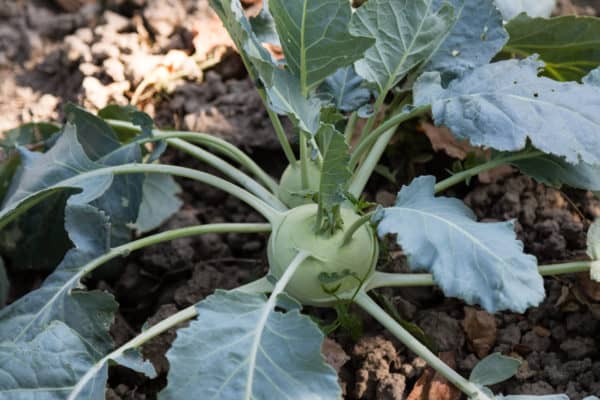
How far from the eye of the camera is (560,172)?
4.48 feet

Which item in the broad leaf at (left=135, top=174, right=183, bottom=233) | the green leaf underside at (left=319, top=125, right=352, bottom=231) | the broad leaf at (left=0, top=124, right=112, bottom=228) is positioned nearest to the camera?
the green leaf underside at (left=319, top=125, right=352, bottom=231)

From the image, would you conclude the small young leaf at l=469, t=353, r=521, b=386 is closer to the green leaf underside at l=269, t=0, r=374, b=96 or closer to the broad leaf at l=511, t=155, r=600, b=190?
the broad leaf at l=511, t=155, r=600, b=190

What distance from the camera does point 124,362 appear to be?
1149 mm

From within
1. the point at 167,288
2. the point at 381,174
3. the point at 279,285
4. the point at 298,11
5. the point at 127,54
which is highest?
the point at 298,11

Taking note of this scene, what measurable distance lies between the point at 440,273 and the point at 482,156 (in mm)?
683

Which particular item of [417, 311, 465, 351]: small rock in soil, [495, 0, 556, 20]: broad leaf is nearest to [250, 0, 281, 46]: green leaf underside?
[495, 0, 556, 20]: broad leaf

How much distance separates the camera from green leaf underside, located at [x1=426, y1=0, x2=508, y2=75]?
1.45 meters

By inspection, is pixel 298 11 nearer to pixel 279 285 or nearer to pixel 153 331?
pixel 279 285

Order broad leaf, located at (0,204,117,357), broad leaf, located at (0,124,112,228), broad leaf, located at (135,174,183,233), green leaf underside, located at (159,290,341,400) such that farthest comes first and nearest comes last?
broad leaf, located at (135,174,183,233) < broad leaf, located at (0,124,112,228) < broad leaf, located at (0,204,117,357) < green leaf underside, located at (159,290,341,400)

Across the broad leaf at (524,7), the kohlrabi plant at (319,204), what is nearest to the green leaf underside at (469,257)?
the kohlrabi plant at (319,204)

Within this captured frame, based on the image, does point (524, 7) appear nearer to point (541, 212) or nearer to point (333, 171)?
point (541, 212)

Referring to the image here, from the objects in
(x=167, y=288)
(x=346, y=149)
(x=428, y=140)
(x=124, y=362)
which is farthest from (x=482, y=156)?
(x=124, y=362)

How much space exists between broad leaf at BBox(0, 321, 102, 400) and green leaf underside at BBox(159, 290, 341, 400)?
0.18 meters

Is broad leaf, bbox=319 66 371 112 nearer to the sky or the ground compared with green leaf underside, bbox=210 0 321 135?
nearer to the ground
